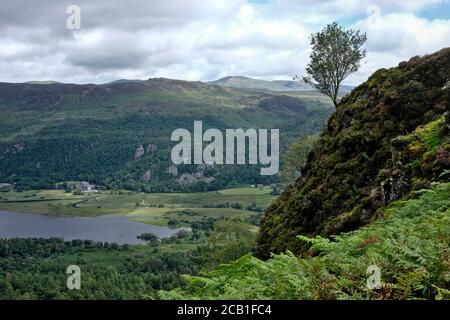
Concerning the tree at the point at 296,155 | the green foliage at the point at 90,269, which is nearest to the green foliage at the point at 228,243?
the tree at the point at 296,155

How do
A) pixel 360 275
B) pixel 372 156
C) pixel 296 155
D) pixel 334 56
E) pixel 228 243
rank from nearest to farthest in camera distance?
pixel 360 275 → pixel 372 156 → pixel 334 56 → pixel 228 243 → pixel 296 155

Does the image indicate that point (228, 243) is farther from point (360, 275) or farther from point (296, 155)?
point (360, 275)

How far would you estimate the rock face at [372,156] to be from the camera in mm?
24391

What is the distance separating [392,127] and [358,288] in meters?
24.1

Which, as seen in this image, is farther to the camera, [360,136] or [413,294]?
[360,136]

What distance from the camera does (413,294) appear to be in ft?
28.6

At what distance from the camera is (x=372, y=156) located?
99.7 feet

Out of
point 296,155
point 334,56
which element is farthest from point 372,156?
point 296,155

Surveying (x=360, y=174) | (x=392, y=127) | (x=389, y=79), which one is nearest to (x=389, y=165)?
(x=360, y=174)

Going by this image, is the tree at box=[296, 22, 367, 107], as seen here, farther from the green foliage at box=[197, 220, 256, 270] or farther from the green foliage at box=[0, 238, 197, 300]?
the green foliage at box=[0, 238, 197, 300]

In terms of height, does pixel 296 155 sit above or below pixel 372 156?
below

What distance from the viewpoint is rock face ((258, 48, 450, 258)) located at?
24.4 meters

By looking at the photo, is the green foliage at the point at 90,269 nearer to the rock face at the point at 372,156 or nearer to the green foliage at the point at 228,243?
the green foliage at the point at 228,243
